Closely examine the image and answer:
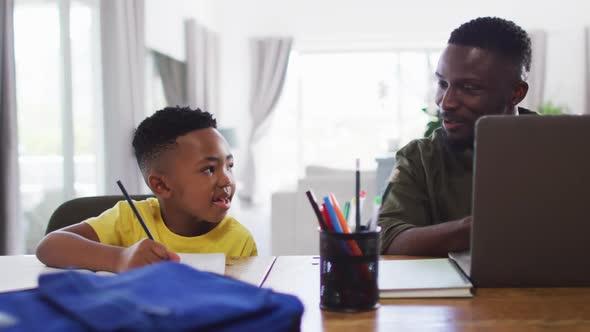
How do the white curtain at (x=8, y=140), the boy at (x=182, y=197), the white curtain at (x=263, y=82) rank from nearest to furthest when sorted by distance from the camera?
1. the boy at (x=182, y=197)
2. the white curtain at (x=8, y=140)
3. the white curtain at (x=263, y=82)

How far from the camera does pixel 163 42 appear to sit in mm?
5699

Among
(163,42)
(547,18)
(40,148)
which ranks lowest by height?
(40,148)

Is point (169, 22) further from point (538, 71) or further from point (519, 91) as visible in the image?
point (519, 91)

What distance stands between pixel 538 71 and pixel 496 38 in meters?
6.43

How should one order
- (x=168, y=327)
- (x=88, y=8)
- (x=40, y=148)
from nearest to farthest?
(x=168, y=327), (x=40, y=148), (x=88, y=8)

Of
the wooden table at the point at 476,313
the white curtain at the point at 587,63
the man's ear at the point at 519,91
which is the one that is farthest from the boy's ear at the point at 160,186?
the white curtain at the point at 587,63

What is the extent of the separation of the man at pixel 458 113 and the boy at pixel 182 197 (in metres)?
0.34

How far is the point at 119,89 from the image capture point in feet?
13.3

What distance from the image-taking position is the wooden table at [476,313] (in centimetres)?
68

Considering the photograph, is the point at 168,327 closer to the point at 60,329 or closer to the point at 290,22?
the point at 60,329

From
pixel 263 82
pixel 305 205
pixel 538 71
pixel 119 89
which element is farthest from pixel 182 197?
pixel 538 71

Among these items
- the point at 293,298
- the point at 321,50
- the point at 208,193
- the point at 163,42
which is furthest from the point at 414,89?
the point at 293,298

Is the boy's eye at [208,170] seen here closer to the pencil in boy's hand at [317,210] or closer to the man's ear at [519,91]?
the pencil in boy's hand at [317,210]

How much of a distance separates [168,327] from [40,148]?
339 cm
